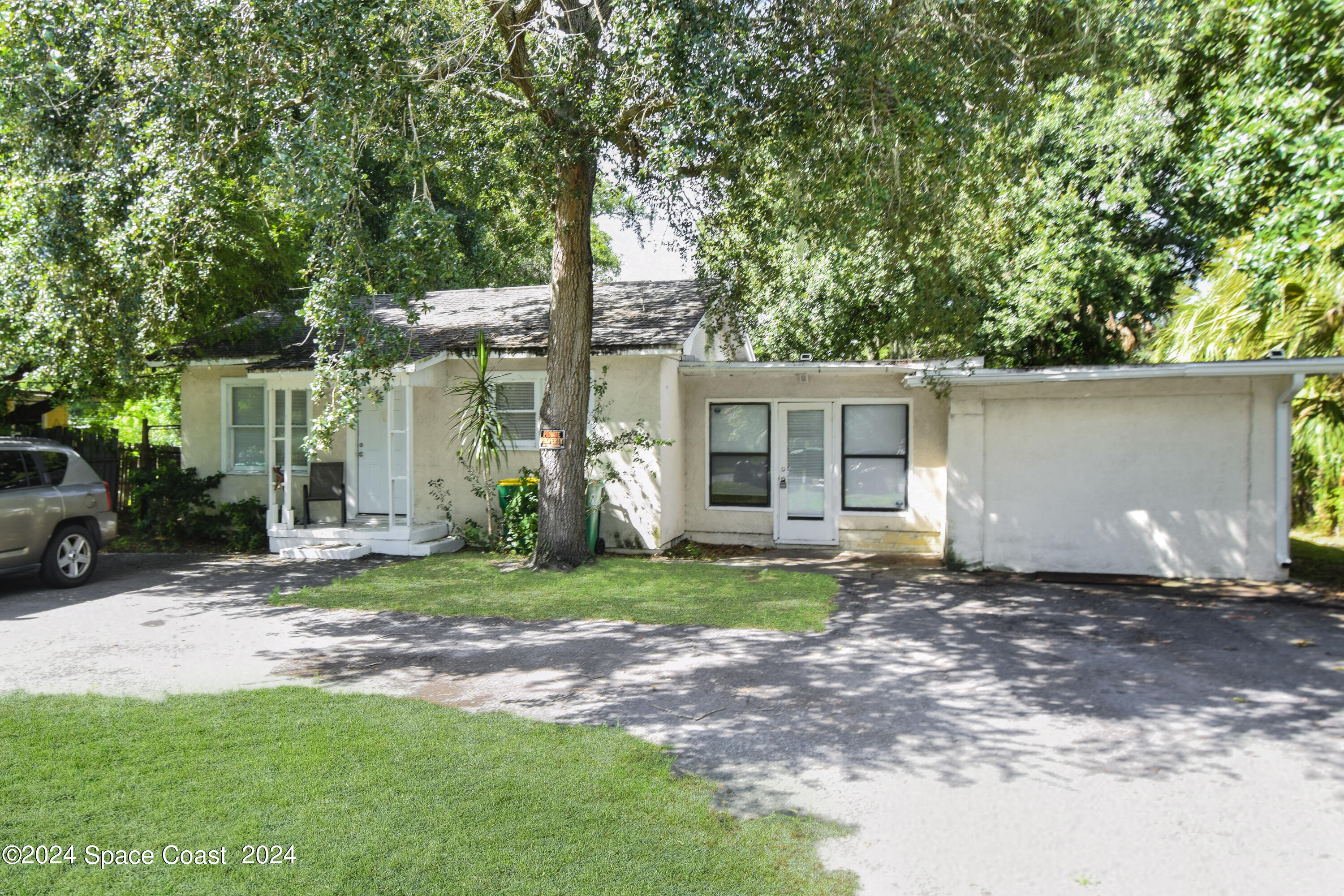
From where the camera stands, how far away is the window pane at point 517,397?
12.6 metres

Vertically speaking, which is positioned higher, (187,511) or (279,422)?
(279,422)

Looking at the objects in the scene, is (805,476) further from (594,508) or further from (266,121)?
(266,121)

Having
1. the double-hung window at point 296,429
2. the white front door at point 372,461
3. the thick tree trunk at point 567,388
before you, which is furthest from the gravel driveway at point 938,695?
the double-hung window at point 296,429

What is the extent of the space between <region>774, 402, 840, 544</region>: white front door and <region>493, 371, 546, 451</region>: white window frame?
3722mm

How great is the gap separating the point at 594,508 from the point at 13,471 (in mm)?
6666

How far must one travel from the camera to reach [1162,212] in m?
14.3

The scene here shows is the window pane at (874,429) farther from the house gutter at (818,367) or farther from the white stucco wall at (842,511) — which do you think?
the house gutter at (818,367)

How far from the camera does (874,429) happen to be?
12.7 meters

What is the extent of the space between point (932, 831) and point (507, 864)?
1.97 m

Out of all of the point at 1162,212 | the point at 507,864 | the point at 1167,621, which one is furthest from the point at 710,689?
the point at 1162,212

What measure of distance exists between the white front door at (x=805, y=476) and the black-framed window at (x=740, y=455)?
0.22 meters

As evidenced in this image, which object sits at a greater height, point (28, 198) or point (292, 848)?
point (28, 198)

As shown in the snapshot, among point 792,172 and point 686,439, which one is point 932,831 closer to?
point 792,172

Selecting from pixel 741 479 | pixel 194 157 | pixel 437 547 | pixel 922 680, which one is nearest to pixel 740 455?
pixel 741 479
